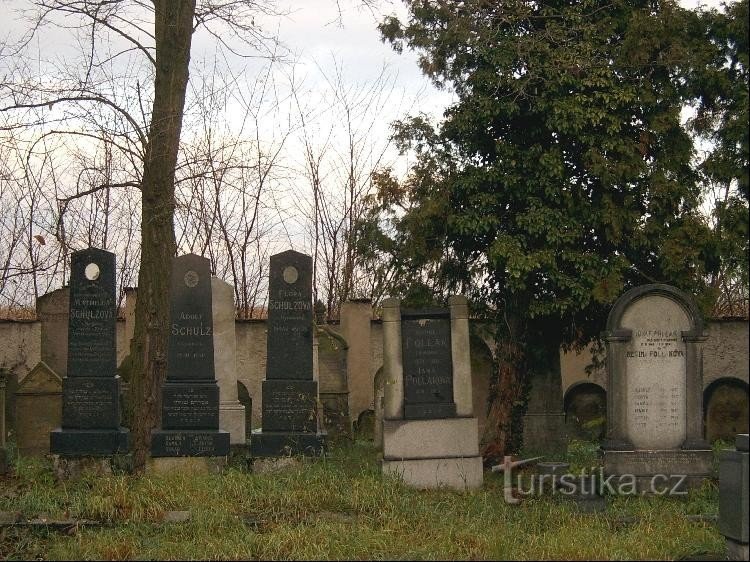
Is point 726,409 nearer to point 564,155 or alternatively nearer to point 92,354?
point 564,155

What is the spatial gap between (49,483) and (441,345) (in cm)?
458

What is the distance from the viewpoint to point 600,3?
12594mm

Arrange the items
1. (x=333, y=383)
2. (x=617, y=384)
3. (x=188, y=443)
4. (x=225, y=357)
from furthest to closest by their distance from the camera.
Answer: (x=333, y=383), (x=225, y=357), (x=188, y=443), (x=617, y=384)

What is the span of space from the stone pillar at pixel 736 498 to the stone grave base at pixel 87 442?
7.02m

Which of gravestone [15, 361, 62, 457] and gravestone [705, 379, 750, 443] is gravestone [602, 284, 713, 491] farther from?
gravestone [15, 361, 62, 457]

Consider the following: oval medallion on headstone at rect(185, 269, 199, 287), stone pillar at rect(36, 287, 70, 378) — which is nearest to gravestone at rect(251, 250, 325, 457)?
oval medallion on headstone at rect(185, 269, 199, 287)

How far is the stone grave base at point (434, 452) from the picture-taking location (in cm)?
1035

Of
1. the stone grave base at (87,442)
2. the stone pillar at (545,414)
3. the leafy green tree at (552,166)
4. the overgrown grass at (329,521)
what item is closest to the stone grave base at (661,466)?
the overgrown grass at (329,521)

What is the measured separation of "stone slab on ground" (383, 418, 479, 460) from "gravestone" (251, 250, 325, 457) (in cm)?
100

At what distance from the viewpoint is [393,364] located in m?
10.6

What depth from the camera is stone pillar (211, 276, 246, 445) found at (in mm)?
13180

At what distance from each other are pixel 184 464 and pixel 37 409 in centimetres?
354

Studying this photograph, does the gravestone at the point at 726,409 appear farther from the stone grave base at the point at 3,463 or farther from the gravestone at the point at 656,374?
the stone grave base at the point at 3,463

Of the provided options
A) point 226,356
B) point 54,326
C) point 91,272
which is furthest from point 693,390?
point 54,326
